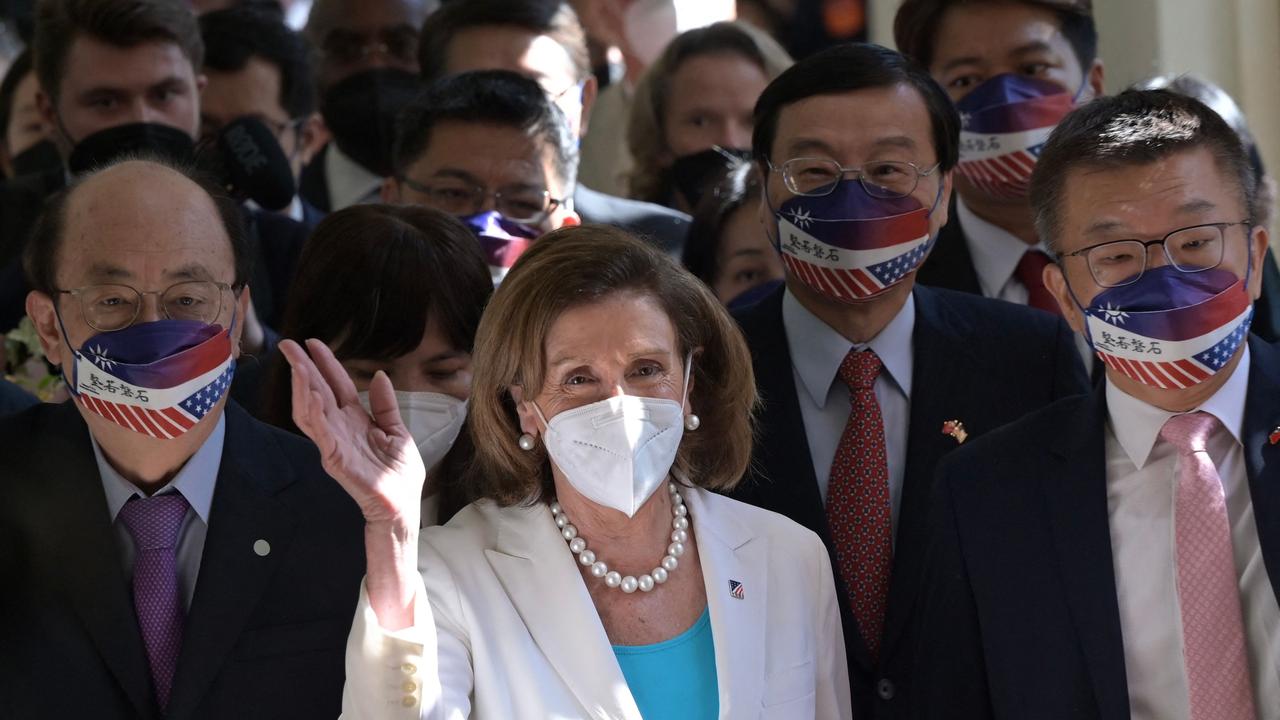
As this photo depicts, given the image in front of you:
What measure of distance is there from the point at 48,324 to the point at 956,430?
1.93 m

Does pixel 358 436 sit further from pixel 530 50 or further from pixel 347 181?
pixel 347 181

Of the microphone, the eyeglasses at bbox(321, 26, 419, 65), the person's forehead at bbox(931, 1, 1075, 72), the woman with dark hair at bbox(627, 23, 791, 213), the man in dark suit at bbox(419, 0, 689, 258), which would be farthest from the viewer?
the eyeglasses at bbox(321, 26, 419, 65)

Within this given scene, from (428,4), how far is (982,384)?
3537mm

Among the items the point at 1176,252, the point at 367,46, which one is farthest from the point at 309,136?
the point at 1176,252

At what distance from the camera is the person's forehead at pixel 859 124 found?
4219 millimetres

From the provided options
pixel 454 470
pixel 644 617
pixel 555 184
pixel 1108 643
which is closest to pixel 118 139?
pixel 555 184

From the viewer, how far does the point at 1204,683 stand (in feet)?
11.0

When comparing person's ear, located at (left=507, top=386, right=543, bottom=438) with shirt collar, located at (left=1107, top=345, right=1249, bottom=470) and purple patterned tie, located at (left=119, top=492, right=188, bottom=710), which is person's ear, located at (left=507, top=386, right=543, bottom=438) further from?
shirt collar, located at (left=1107, top=345, right=1249, bottom=470)

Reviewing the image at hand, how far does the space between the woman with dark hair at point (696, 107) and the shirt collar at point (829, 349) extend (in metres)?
1.80

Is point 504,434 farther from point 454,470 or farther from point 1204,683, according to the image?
point 1204,683

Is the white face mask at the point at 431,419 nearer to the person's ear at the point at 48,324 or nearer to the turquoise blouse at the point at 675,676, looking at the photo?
A: the person's ear at the point at 48,324

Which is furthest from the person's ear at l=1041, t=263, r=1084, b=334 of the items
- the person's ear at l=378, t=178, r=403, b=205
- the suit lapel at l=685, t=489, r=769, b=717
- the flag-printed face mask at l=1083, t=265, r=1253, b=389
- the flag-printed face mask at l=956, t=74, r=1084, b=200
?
the person's ear at l=378, t=178, r=403, b=205

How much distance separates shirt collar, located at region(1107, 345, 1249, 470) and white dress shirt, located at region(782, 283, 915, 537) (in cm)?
61

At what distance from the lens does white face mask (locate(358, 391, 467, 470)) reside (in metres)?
4.02
